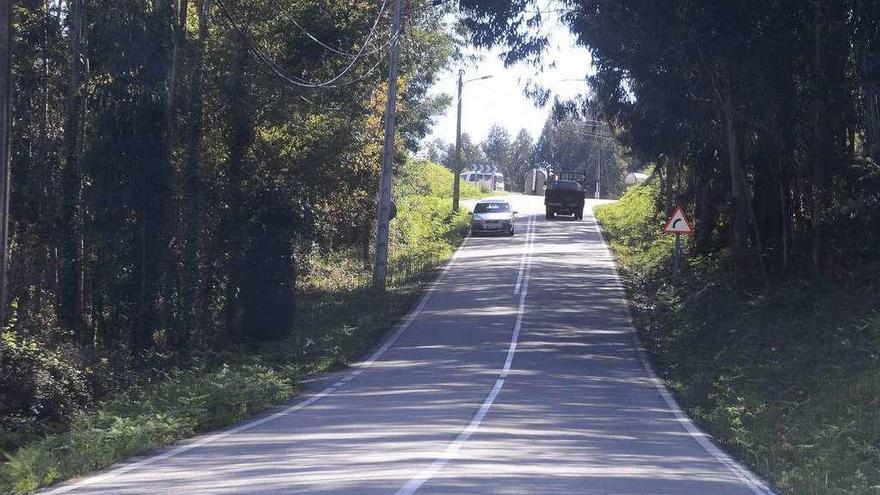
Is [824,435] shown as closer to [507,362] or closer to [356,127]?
[507,362]

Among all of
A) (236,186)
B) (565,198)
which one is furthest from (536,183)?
(236,186)

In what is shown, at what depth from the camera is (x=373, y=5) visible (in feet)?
105

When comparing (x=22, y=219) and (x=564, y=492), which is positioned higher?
(x=22, y=219)

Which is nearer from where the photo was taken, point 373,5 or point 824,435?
point 824,435

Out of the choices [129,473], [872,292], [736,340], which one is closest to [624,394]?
[736,340]

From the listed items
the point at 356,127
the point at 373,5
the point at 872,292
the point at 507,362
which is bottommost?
the point at 507,362

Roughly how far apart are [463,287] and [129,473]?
25437 mm

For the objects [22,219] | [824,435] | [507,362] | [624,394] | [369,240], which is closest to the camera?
[824,435]

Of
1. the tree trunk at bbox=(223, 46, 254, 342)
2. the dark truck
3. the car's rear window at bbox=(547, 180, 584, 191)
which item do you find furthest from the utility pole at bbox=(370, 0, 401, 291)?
the car's rear window at bbox=(547, 180, 584, 191)

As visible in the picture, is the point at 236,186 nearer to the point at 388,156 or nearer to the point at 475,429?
the point at 388,156

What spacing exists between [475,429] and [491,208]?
41.5 meters

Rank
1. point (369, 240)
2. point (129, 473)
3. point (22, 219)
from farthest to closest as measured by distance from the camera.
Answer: point (369, 240) → point (22, 219) → point (129, 473)

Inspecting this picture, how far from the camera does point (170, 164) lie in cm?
2730

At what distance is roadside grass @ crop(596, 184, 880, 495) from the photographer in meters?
12.5
